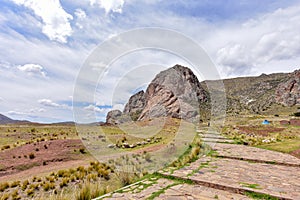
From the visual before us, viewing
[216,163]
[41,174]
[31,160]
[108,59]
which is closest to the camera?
[216,163]

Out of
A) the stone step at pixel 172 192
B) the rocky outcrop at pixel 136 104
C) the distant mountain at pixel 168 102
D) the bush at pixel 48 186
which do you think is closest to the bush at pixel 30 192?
the bush at pixel 48 186

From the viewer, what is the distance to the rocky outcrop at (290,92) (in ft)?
281

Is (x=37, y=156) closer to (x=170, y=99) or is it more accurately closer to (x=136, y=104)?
(x=170, y=99)

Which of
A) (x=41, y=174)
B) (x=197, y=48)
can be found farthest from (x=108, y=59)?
(x=41, y=174)

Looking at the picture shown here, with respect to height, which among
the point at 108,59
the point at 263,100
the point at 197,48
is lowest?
the point at 108,59

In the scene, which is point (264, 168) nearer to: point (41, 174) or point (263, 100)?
point (41, 174)

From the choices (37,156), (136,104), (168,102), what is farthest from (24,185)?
(136,104)

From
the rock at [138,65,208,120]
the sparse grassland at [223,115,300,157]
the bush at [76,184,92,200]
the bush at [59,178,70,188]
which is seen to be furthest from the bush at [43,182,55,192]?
the rock at [138,65,208,120]

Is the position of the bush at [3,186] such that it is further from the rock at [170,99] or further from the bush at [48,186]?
the rock at [170,99]

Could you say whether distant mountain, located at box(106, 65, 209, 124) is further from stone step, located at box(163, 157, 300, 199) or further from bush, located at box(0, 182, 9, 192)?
stone step, located at box(163, 157, 300, 199)

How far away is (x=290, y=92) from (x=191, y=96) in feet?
203

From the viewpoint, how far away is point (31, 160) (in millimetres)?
11773

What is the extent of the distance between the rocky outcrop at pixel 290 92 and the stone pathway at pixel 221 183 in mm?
91687

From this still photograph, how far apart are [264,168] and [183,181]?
10.6ft
